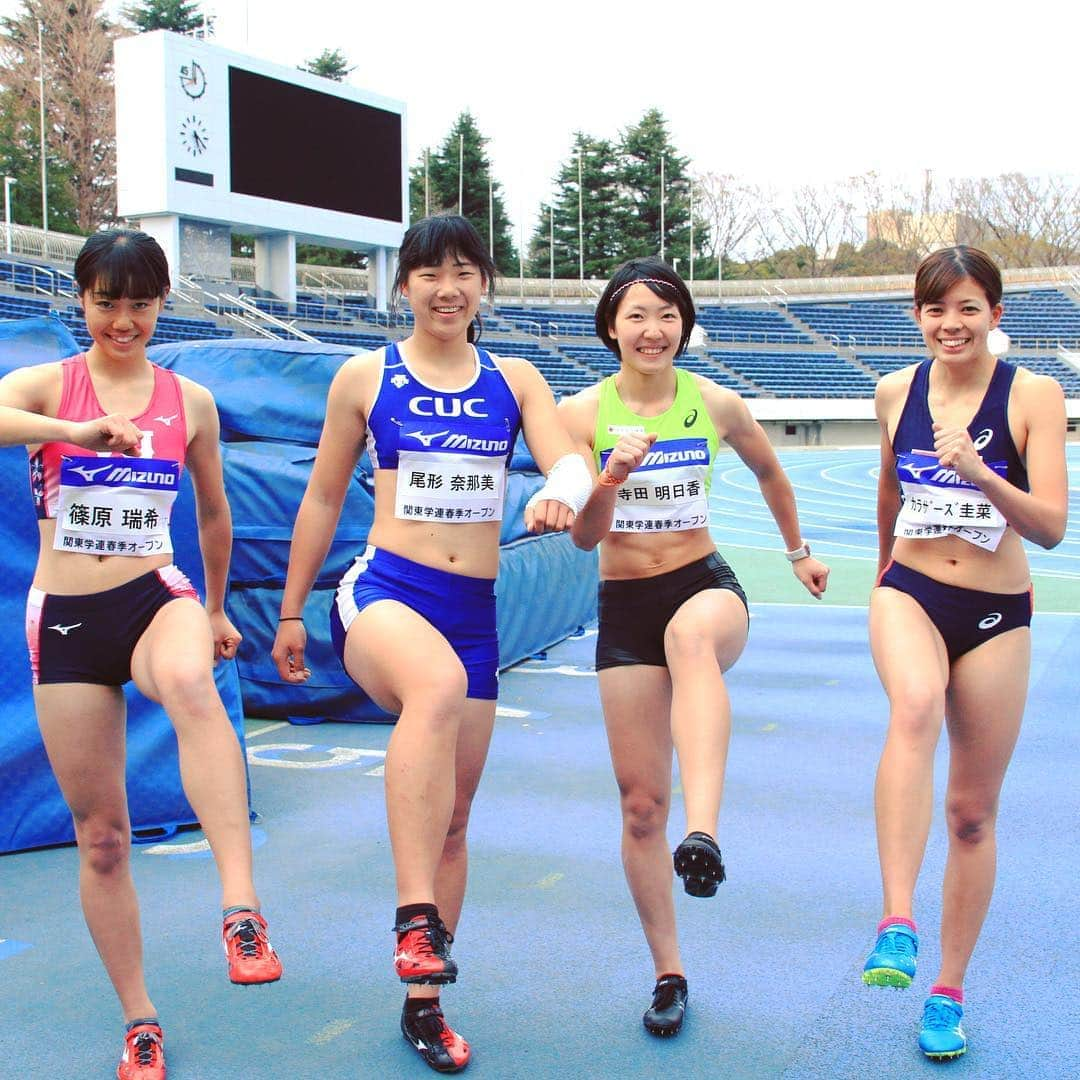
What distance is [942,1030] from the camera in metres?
3.09

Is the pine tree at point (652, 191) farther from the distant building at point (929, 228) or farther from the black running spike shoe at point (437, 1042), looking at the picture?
the black running spike shoe at point (437, 1042)

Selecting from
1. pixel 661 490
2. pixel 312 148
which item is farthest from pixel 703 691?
pixel 312 148

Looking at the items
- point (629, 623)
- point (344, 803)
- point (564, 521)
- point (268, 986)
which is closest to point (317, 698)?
point (344, 803)

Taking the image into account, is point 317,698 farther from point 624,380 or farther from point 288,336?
point 288,336

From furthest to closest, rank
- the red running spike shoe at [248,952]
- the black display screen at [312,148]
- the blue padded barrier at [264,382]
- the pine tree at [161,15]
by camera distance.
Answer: the pine tree at [161,15] < the black display screen at [312,148] < the blue padded barrier at [264,382] < the red running spike shoe at [248,952]

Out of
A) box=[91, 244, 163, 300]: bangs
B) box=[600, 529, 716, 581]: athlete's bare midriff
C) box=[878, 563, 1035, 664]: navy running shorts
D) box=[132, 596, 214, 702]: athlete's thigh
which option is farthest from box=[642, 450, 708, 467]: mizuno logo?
box=[91, 244, 163, 300]: bangs

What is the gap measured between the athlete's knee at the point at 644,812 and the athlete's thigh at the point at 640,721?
2 centimetres

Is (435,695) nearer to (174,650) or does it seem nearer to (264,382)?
(174,650)

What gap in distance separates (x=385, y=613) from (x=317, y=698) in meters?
4.01

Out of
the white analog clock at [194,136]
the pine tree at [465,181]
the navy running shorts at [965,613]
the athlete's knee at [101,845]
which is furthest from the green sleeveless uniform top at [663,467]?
the pine tree at [465,181]

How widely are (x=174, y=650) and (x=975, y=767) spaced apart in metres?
1.88

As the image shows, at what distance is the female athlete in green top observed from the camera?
3.26 meters

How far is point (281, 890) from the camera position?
429 centimetres

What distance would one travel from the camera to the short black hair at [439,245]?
310 centimetres
